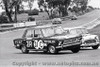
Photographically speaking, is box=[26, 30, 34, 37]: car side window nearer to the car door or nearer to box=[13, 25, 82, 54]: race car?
box=[13, 25, 82, 54]: race car

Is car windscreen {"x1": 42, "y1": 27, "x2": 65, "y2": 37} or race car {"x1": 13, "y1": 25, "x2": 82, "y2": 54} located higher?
car windscreen {"x1": 42, "y1": 27, "x2": 65, "y2": 37}

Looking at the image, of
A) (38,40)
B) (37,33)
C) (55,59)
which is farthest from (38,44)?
(55,59)

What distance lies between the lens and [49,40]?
62.2 ft

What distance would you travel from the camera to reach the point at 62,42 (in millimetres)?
18438

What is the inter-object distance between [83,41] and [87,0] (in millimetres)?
164684

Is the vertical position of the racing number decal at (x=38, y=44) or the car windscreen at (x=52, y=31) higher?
the car windscreen at (x=52, y=31)

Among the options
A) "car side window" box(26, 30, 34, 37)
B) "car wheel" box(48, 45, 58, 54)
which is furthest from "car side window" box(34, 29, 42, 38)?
"car wheel" box(48, 45, 58, 54)

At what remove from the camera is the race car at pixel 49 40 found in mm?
18516

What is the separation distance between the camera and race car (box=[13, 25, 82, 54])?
1852 cm

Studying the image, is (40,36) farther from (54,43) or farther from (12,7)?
(12,7)

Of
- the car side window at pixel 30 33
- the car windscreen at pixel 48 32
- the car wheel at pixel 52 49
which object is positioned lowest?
the car wheel at pixel 52 49

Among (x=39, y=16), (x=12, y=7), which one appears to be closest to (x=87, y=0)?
(x=39, y=16)

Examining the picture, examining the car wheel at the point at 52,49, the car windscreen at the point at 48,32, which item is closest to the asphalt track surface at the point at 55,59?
the car wheel at the point at 52,49

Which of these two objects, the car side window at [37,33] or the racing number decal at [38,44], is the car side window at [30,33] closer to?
the car side window at [37,33]
